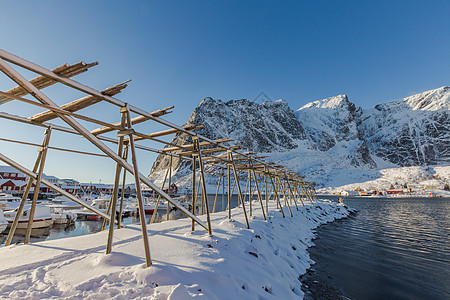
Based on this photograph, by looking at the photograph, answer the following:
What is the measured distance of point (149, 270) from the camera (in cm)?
451

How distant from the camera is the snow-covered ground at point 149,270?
397 cm

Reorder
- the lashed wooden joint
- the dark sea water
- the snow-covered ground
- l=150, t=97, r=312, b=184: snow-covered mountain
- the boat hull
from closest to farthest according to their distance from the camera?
the snow-covered ground → the lashed wooden joint → the dark sea water → the boat hull → l=150, t=97, r=312, b=184: snow-covered mountain

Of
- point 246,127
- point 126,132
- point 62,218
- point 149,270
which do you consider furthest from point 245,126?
point 149,270

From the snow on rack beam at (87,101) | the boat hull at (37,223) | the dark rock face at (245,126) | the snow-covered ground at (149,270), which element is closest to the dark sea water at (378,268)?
the snow-covered ground at (149,270)

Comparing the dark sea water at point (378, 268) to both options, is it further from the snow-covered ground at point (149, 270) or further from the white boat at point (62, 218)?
the white boat at point (62, 218)

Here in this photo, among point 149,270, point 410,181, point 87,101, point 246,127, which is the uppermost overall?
point 246,127

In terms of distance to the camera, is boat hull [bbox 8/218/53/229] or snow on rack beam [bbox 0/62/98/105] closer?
snow on rack beam [bbox 0/62/98/105]

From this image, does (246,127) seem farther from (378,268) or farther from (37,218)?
(378,268)

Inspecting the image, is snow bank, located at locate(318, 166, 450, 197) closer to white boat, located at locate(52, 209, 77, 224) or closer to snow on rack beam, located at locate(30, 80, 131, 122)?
white boat, located at locate(52, 209, 77, 224)

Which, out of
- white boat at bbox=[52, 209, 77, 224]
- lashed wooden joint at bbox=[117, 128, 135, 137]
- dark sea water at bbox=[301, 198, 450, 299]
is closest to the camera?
lashed wooden joint at bbox=[117, 128, 135, 137]

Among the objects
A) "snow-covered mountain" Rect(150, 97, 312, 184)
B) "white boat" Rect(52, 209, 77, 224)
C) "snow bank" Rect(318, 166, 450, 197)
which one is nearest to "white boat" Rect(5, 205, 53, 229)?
"white boat" Rect(52, 209, 77, 224)

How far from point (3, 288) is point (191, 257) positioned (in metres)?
3.75

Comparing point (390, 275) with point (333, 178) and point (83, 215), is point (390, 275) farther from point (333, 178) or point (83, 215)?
point (333, 178)

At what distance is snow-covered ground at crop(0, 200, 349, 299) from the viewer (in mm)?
3975
